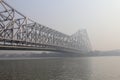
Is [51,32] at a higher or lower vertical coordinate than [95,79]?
higher

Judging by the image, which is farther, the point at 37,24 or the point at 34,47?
the point at 37,24

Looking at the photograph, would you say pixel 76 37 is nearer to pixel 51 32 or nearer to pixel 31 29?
pixel 51 32

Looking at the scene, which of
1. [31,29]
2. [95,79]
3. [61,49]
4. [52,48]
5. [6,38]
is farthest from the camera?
[61,49]

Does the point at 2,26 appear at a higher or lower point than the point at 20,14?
lower

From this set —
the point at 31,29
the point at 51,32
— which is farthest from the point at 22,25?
the point at 51,32

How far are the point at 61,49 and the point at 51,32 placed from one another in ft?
35.3

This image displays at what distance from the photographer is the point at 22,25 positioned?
79688mm

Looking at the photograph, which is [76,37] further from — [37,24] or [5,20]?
[5,20]

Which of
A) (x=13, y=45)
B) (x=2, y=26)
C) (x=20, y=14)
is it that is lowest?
(x=13, y=45)

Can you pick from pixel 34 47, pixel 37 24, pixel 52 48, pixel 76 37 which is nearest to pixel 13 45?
pixel 34 47

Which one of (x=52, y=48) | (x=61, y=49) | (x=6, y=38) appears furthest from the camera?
(x=61, y=49)

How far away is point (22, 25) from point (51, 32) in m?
44.1

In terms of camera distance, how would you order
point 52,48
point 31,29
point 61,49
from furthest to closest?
point 61,49, point 52,48, point 31,29

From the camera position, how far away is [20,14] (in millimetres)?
76500
